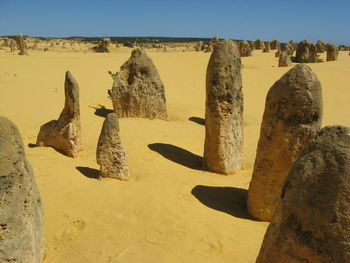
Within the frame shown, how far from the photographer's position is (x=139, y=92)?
35.6 feet

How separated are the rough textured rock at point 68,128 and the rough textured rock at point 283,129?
391 centimetres

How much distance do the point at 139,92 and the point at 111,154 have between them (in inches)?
193

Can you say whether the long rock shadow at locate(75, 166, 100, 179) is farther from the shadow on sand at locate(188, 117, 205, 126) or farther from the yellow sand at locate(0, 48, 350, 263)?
the shadow on sand at locate(188, 117, 205, 126)

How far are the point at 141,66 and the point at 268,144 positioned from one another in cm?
664

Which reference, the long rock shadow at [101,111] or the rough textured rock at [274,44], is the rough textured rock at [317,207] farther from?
the rough textured rock at [274,44]

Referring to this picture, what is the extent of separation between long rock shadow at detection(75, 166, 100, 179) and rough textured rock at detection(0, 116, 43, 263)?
278 cm

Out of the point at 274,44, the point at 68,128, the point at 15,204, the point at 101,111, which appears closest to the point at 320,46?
the point at 274,44

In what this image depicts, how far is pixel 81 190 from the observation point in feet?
18.4

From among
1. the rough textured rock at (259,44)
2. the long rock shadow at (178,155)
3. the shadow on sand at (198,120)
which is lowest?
the long rock shadow at (178,155)

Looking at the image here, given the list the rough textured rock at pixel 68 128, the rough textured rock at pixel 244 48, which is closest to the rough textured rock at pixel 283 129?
the rough textured rock at pixel 68 128

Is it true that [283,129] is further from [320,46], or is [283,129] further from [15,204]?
[320,46]

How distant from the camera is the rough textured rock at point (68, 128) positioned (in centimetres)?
736

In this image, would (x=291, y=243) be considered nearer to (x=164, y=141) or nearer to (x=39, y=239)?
(x=39, y=239)

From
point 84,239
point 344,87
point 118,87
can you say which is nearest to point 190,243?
point 84,239
